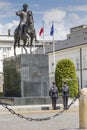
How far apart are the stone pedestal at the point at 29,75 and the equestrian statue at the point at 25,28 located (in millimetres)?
1275

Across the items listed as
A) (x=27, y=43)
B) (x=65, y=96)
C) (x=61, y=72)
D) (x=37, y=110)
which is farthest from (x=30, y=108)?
(x=61, y=72)

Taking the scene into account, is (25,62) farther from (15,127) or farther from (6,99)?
(15,127)

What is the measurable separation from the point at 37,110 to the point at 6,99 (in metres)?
3.65

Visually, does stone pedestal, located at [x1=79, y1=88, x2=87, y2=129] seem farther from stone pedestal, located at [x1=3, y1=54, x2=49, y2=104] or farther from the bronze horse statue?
the bronze horse statue

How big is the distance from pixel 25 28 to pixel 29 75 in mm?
2919

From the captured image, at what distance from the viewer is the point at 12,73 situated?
30125mm

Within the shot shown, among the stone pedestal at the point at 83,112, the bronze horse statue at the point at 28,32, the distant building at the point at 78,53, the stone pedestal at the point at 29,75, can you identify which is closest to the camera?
the stone pedestal at the point at 83,112

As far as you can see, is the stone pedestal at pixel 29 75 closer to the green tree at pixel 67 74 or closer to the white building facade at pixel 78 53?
the green tree at pixel 67 74

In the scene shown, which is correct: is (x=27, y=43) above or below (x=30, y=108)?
above

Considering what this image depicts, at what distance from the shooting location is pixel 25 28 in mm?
29938

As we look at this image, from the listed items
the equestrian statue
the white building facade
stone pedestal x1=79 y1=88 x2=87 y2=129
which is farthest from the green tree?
stone pedestal x1=79 y1=88 x2=87 y2=129

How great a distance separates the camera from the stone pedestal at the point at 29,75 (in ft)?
94.6

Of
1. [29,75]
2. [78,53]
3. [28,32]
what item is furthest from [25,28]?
[78,53]

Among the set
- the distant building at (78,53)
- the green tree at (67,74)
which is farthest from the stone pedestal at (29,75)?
the distant building at (78,53)
